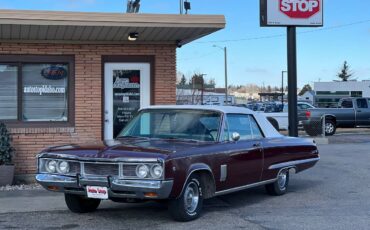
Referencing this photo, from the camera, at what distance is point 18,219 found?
25.8 feet

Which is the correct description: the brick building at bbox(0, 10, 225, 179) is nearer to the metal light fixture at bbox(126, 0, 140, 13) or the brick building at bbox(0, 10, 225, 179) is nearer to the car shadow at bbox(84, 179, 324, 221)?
the metal light fixture at bbox(126, 0, 140, 13)

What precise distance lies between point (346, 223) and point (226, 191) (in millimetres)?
1700

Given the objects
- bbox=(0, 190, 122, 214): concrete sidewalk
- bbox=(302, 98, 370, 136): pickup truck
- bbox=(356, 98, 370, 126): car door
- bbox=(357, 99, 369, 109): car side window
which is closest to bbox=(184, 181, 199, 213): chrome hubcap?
bbox=(0, 190, 122, 214): concrete sidewalk

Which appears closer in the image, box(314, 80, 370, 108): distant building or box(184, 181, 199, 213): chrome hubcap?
box(184, 181, 199, 213): chrome hubcap

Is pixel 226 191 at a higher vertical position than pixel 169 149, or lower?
lower

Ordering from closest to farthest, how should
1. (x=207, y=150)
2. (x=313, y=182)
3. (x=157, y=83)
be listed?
(x=207, y=150)
(x=313, y=182)
(x=157, y=83)

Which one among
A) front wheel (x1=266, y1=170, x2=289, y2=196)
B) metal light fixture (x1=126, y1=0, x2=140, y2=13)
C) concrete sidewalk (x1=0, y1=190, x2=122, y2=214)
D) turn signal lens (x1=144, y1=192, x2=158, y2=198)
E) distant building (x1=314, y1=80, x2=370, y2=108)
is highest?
distant building (x1=314, y1=80, x2=370, y2=108)

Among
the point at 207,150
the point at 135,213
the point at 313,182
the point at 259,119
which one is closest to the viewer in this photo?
the point at 207,150

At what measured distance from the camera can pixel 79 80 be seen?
12.0m

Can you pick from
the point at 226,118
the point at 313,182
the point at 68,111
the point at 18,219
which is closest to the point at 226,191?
the point at 226,118

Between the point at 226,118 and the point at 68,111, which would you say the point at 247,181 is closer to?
the point at 226,118

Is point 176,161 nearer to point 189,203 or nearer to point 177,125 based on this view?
point 189,203

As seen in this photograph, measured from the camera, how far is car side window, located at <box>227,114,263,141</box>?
8.73 m

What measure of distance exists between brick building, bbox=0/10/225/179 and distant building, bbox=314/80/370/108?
204 feet
